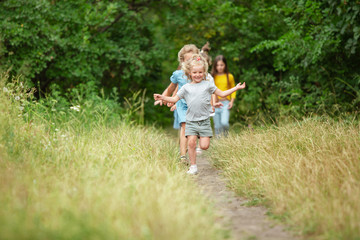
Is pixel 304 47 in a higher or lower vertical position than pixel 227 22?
lower

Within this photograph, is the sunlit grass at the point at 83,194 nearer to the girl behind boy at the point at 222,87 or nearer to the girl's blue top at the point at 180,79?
the girl's blue top at the point at 180,79

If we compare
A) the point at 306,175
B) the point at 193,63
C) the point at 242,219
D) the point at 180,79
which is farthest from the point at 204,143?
the point at 242,219

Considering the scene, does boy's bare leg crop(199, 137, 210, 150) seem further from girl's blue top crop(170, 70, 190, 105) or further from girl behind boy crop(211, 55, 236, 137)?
girl behind boy crop(211, 55, 236, 137)

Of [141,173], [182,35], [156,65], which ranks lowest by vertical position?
[141,173]

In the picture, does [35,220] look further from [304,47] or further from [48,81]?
[48,81]

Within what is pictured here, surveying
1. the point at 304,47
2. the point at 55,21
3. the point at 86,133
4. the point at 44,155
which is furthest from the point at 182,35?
the point at 44,155

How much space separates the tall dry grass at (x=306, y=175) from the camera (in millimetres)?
3252

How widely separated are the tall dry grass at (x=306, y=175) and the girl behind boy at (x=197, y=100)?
56cm

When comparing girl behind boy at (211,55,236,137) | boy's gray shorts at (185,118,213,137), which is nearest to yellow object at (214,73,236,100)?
girl behind boy at (211,55,236,137)

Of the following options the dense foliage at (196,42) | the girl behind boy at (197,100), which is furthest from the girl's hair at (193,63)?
the dense foliage at (196,42)

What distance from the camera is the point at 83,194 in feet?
11.2

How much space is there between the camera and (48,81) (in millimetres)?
10117

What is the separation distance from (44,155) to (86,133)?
1547mm

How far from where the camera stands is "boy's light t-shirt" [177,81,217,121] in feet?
18.3
